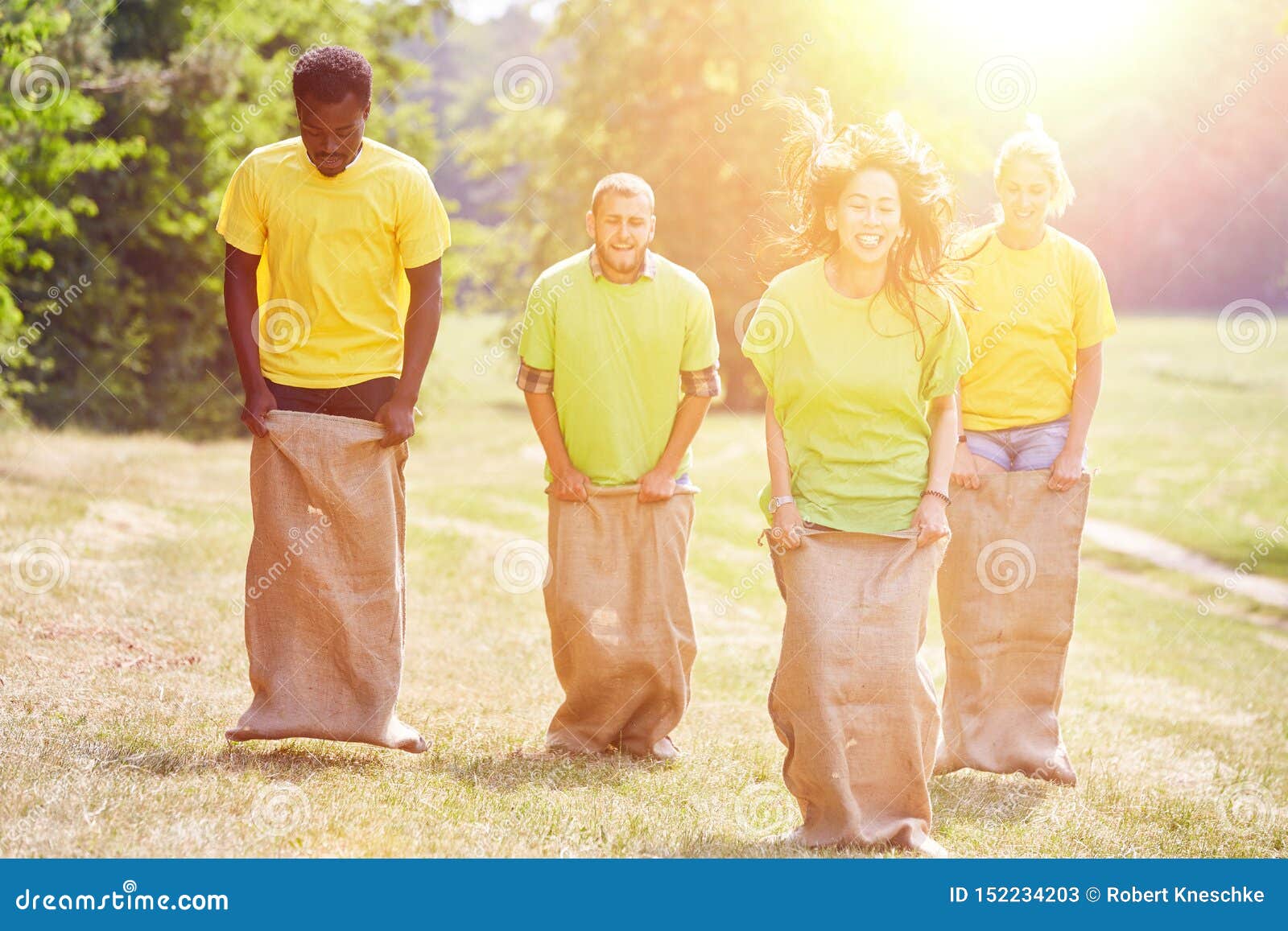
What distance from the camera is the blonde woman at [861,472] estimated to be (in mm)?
5125

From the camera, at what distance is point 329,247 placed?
5.70 meters

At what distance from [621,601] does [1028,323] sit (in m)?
2.31

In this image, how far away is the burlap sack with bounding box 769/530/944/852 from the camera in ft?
16.8

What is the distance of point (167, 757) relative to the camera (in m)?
5.60

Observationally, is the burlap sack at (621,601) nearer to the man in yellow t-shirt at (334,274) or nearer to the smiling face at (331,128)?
the man in yellow t-shirt at (334,274)

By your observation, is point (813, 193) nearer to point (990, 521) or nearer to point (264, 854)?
point (990, 521)

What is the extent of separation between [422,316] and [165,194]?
64.3ft
